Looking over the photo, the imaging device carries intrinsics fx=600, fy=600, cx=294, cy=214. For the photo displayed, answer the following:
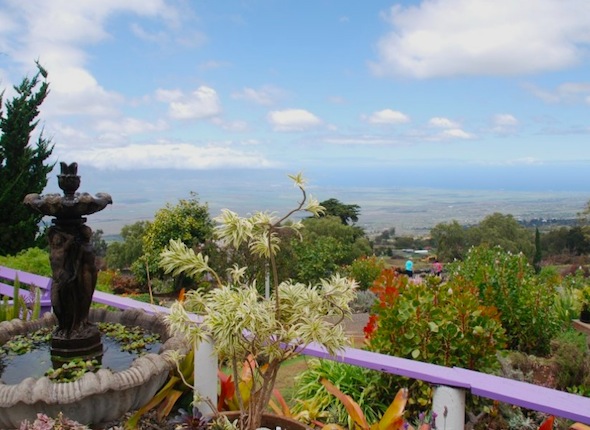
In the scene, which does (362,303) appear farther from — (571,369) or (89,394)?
(89,394)

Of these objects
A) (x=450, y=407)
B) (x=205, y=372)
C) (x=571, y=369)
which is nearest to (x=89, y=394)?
(x=205, y=372)

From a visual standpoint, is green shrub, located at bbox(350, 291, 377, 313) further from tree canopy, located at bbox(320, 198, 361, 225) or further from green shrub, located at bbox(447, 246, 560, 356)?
tree canopy, located at bbox(320, 198, 361, 225)

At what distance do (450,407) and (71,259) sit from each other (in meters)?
2.39

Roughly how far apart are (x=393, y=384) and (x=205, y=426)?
1571 millimetres

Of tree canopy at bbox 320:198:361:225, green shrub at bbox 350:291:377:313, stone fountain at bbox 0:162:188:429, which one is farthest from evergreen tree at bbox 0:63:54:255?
tree canopy at bbox 320:198:361:225

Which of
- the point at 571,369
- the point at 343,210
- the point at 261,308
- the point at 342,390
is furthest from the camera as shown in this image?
the point at 343,210

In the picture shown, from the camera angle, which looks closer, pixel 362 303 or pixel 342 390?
pixel 342 390

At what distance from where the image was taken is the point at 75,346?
149 inches

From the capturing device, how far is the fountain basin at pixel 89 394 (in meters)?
3.05

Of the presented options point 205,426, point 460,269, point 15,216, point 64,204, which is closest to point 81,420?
point 205,426

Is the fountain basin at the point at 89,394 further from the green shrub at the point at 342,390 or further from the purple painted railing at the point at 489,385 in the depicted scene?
the green shrub at the point at 342,390

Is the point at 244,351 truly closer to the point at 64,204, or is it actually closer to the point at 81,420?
the point at 81,420

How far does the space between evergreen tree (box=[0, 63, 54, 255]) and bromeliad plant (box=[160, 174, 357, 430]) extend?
1184 centimetres

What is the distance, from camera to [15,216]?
13820 mm
